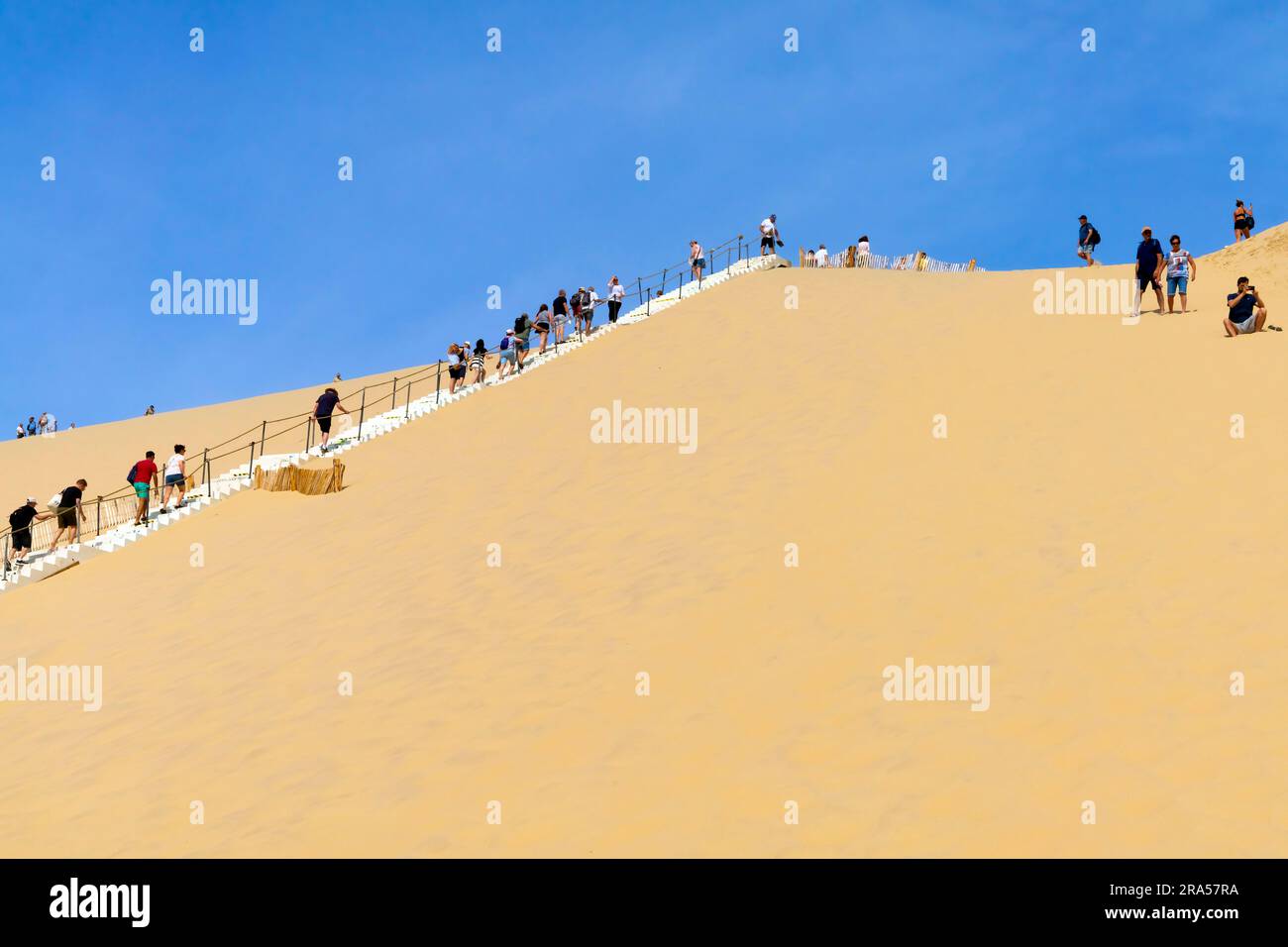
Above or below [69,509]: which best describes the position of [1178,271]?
above

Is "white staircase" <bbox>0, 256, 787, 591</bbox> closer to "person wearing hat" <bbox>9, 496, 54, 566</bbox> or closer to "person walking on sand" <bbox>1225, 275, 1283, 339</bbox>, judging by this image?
"person wearing hat" <bbox>9, 496, 54, 566</bbox>

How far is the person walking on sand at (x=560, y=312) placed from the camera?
30.3 meters

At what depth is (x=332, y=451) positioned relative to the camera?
970 inches

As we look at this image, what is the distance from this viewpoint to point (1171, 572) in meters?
10.7

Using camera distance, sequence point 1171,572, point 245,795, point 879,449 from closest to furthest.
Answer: point 245,795, point 1171,572, point 879,449

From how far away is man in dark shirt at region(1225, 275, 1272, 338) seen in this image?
1928 cm

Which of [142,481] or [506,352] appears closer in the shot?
[142,481]

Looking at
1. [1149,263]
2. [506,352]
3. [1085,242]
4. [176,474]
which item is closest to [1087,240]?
[1085,242]

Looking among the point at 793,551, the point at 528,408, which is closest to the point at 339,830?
the point at 793,551

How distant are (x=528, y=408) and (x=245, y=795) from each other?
16.3 metres

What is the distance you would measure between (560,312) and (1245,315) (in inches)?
677

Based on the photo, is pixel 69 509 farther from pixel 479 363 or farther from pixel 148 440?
pixel 148 440
